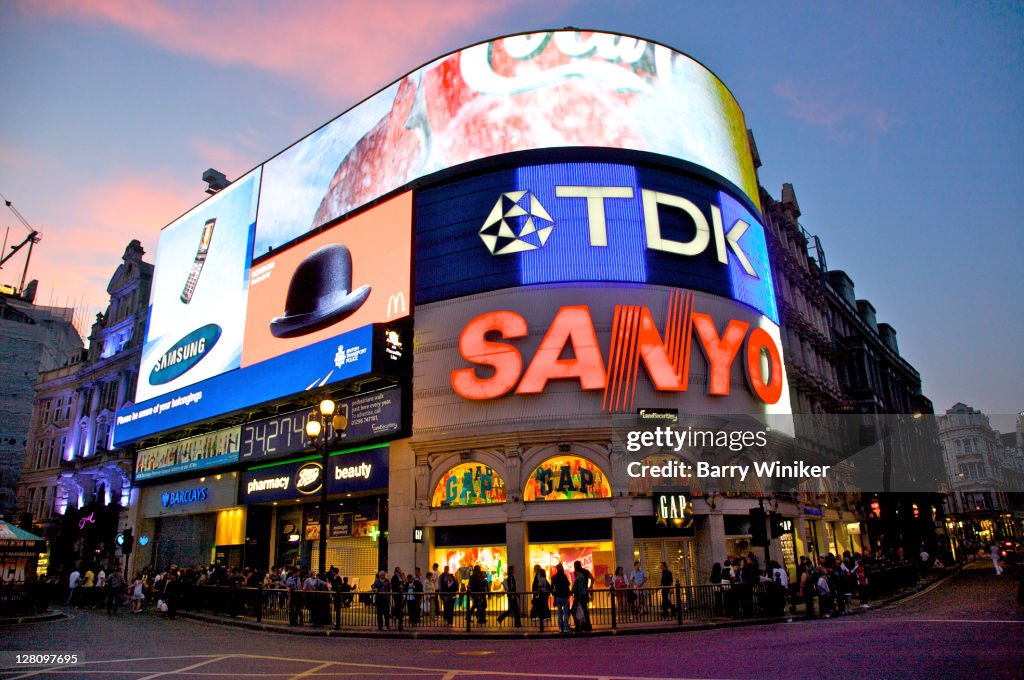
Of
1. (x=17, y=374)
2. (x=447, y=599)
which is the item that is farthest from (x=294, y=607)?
(x=17, y=374)

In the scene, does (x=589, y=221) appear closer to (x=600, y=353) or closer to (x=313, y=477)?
(x=600, y=353)

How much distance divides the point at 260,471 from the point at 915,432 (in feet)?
217

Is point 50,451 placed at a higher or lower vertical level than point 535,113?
Result: lower

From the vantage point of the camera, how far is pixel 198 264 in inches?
1795

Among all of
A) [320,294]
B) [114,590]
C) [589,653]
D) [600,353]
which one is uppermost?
[320,294]

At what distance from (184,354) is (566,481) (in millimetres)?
28283

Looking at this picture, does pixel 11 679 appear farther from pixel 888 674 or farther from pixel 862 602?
pixel 862 602

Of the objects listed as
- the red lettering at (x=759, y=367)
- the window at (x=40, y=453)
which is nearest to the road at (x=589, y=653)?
the red lettering at (x=759, y=367)

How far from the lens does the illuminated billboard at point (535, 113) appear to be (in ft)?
105

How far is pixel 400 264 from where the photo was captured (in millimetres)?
32344

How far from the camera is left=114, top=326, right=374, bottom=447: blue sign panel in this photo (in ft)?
100

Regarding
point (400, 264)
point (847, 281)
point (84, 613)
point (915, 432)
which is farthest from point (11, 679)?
point (915, 432)

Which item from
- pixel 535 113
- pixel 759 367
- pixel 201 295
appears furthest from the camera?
pixel 201 295

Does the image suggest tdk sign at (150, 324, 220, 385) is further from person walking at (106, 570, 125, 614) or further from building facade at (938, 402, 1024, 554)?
building facade at (938, 402, 1024, 554)
